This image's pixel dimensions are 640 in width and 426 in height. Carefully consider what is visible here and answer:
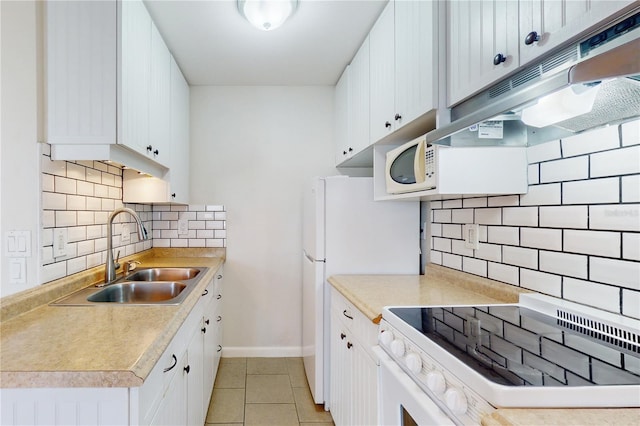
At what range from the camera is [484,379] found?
715 millimetres

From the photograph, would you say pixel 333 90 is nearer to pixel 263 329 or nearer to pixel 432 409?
pixel 263 329

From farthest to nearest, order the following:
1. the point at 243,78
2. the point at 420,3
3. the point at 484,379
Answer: the point at 243,78
the point at 420,3
the point at 484,379

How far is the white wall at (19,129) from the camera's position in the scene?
4.60ft

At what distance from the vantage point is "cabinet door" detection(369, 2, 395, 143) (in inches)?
73.4

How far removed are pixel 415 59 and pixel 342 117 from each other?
1.30 meters

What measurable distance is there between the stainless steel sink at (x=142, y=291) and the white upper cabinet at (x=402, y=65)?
1.45 m

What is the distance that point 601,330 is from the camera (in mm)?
1003

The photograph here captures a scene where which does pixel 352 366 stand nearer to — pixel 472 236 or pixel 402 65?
pixel 472 236

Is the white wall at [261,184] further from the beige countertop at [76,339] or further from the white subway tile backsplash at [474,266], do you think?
the white subway tile backsplash at [474,266]

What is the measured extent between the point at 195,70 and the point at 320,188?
152cm

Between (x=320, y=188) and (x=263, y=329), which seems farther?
(x=263, y=329)

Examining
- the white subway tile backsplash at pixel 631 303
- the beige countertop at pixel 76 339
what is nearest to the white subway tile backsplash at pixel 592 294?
the white subway tile backsplash at pixel 631 303

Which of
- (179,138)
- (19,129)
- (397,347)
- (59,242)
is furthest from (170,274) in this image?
(397,347)

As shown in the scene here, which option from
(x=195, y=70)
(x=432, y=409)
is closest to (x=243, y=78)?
(x=195, y=70)
